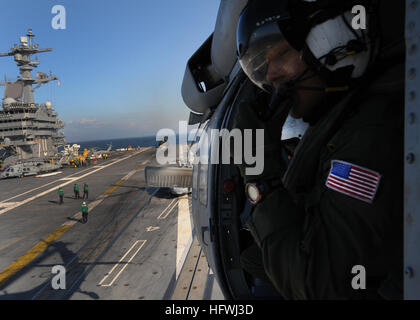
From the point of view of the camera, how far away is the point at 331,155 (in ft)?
3.97

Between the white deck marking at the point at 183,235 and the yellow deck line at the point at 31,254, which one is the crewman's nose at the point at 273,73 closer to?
the white deck marking at the point at 183,235

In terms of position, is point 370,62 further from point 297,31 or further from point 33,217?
point 33,217

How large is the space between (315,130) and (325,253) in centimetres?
61

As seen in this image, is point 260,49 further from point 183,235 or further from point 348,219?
point 183,235

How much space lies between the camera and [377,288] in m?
1.28

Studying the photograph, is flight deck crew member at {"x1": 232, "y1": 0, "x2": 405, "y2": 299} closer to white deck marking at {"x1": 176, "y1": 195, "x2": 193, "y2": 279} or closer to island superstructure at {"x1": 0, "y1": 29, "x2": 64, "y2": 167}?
A: white deck marking at {"x1": 176, "y1": 195, "x2": 193, "y2": 279}

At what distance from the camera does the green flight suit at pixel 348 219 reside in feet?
3.35

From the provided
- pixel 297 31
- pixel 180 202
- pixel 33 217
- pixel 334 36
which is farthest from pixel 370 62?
pixel 33 217

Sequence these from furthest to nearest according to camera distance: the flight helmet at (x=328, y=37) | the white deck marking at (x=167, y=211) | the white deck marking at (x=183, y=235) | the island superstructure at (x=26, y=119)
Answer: the island superstructure at (x=26, y=119) → the white deck marking at (x=167, y=211) → the white deck marking at (x=183, y=235) → the flight helmet at (x=328, y=37)

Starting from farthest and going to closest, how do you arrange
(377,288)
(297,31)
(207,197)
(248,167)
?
(207,197) < (248,167) < (297,31) < (377,288)

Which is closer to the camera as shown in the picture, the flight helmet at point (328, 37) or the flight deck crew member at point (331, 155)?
the flight deck crew member at point (331, 155)

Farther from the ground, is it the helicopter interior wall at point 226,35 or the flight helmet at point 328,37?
the helicopter interior wall at point 226,35

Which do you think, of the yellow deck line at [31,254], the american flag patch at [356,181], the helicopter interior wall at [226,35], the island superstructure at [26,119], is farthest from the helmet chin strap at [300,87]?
the island superstructure at [26,119]

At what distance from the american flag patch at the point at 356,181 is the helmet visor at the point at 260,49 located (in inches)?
32.7
